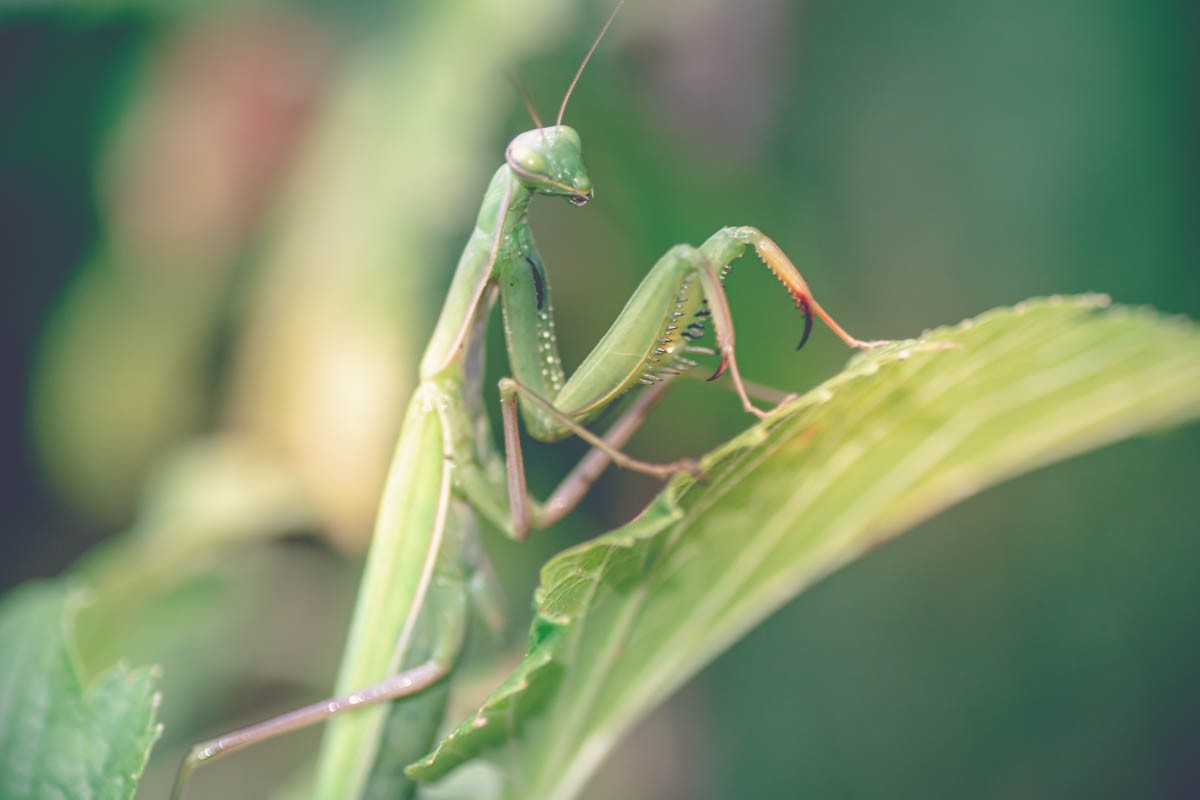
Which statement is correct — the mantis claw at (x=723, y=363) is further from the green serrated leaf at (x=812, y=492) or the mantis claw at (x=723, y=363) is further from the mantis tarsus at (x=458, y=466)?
the green serrated leaf at (x=812, y=492)

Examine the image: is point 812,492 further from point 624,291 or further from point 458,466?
point 624,291

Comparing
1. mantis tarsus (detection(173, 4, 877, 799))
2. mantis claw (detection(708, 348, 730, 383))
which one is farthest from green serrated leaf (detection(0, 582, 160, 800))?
mantis claw (detection(708, 348, 730, 383))

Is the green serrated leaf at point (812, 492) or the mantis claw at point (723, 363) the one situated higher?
the mantis claw at point (723, 363)

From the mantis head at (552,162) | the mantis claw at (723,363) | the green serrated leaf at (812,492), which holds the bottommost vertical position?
the green serrated leaf at (812,492)

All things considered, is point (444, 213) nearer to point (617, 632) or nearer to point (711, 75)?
point (711, 75)

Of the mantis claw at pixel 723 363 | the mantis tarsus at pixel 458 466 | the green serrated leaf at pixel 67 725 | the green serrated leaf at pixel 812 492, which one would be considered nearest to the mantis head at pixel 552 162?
the mantis tarsus at pixel 458 466

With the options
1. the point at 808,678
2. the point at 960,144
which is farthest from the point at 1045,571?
the point at 960,144

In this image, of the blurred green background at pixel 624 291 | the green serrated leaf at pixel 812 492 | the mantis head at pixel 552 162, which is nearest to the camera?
the green serrated leaf at pixel 812 492
